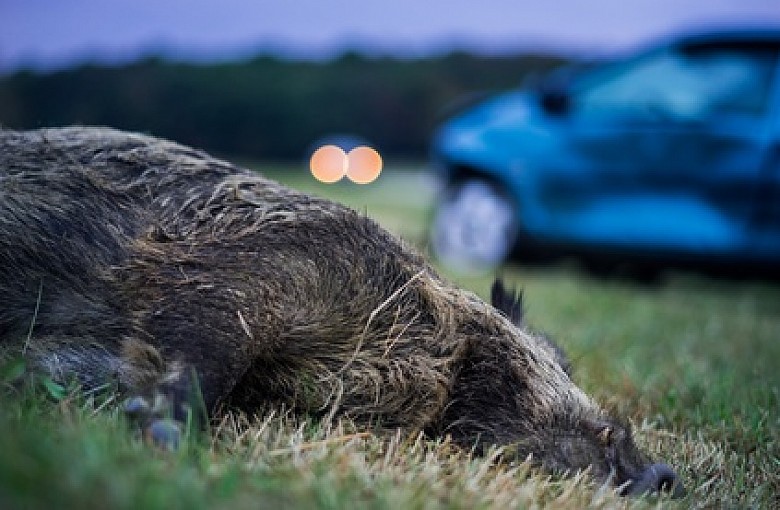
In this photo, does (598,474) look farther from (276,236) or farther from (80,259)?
(80,259)

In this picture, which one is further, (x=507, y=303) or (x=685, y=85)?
(x=685, y=85)

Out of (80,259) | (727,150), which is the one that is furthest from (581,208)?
(80,259)

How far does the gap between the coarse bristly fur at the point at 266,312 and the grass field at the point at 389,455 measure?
132mm

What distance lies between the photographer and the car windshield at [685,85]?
9.17 m

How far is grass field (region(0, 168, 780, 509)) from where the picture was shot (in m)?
2.14

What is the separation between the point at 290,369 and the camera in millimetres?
3453

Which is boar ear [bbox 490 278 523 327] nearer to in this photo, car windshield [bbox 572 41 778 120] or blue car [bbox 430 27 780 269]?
blue car [bbox 430 27 780 269]

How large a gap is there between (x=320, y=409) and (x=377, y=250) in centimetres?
55

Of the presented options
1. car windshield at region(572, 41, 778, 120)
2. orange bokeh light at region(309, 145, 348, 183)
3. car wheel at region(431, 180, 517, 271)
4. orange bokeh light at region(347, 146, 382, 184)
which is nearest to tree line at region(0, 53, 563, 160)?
orange bokeh light at region(347, 146, 382, 184)

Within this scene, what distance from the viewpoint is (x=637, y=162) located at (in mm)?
9227

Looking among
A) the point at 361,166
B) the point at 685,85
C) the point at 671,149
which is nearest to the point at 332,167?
the point at 361,166

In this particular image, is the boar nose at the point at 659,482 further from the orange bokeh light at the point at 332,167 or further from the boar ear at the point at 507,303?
the orange bokeh light at the point at 332,167

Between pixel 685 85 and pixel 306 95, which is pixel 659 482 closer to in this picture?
pixel 685 85

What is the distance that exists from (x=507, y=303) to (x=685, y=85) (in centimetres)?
596
